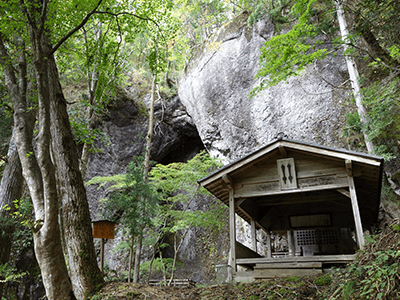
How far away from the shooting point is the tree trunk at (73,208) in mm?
5359

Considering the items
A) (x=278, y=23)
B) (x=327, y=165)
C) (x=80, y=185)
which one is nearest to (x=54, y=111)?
(x=80, y=185)

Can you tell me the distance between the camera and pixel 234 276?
21.4 ft

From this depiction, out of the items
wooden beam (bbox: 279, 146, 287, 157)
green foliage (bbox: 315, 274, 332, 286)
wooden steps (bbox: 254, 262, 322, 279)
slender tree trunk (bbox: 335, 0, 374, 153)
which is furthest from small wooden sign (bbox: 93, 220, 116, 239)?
slender tree trunk (bbox: 335, 0, 374, 153)

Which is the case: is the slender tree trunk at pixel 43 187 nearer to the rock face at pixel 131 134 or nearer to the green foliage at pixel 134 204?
the green foliage at pixel 134 204

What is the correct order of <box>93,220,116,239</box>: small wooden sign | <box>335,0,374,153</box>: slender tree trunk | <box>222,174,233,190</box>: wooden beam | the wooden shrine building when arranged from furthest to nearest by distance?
<box>335,0,374,153</box>: slender tree trunk, <box>93,220,116,239</box>: small wooden sign, <box>222,174,233,190</box>: wooden beam, the wooden shrine building

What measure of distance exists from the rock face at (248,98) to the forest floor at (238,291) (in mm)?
7511

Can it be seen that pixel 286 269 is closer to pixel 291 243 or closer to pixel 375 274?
pixel 375 274

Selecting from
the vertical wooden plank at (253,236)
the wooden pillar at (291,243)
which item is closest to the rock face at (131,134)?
the wooden pillar at (291,243)

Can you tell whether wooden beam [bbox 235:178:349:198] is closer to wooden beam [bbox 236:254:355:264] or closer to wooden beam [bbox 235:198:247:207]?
wooden beam [bbox 235:198:247:207]

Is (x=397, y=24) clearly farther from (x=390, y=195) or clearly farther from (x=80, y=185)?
(x=80, y=185)

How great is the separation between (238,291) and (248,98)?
1091 centimetres

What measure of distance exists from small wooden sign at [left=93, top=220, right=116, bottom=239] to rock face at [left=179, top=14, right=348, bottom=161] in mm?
7520

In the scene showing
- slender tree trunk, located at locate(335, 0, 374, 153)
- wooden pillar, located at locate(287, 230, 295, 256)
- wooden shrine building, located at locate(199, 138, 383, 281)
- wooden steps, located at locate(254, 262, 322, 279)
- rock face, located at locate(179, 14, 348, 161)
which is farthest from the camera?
rock face, located at locate(179, 14, 348, 161)

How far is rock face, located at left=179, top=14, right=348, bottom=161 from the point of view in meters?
12.2
